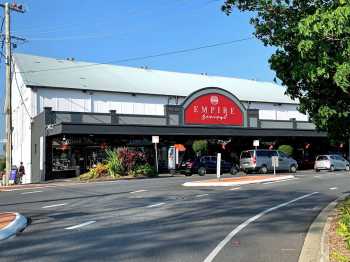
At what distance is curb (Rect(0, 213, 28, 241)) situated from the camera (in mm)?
12414

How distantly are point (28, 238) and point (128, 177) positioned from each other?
27.6m

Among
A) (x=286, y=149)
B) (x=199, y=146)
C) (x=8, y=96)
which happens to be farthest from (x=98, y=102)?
(x=286, y=149)

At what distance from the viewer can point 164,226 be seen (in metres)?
13.6

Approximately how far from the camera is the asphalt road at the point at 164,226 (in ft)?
33.6

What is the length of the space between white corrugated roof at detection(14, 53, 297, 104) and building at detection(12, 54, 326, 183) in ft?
0.31

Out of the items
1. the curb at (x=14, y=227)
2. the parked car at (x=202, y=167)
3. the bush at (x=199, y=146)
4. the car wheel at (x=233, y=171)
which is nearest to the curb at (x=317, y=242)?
the curb at (x=14, y=227)

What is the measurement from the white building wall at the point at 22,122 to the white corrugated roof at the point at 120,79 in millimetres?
1751

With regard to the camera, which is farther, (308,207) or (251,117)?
(251,117)

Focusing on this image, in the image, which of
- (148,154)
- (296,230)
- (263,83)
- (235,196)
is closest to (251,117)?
(148,154)

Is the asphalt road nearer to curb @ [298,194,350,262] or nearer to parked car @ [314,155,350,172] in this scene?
curb @ [298,194,350,262]

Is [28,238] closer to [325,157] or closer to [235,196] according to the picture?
[235,196]

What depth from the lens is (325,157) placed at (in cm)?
4856

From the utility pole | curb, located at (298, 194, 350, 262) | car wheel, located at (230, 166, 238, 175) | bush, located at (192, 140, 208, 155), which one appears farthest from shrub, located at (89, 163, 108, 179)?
curb, located at (298, 194, 350, 262)

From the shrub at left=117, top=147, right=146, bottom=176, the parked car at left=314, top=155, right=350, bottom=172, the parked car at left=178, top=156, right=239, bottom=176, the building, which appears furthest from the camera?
the parked car at left=314, top=155, right=350, bottom=172
